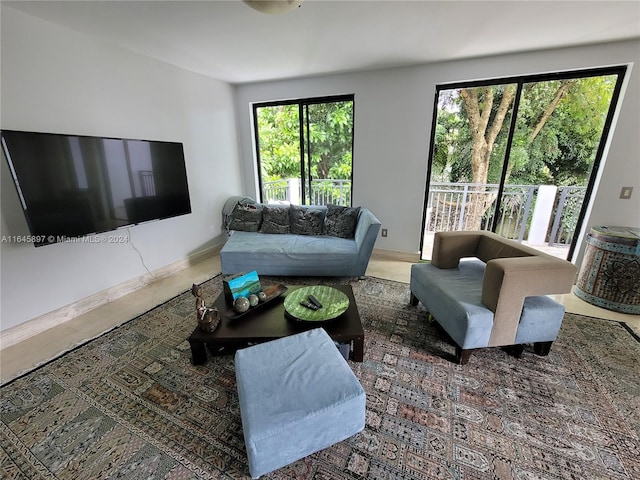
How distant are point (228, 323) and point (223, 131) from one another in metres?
3.15

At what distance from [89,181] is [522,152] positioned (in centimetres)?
472

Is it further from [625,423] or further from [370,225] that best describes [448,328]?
[370,225]

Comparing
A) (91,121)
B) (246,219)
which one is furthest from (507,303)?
(91,121)

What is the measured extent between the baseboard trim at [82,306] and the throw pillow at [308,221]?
150 centimetres

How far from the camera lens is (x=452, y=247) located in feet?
7.43

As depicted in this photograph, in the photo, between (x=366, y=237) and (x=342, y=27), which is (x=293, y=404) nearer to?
(x=366, y=237)

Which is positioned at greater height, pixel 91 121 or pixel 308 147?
pixel 91 121

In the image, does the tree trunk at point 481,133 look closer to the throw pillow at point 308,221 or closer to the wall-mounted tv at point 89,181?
the throw pillow at point 308,221

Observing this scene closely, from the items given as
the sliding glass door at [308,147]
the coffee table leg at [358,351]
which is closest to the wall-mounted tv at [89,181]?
the sliding glass door at [308,147]

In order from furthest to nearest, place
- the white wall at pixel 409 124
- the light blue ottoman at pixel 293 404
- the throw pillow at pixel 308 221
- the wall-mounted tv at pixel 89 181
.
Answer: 1. the throw pillow at pixel 308 221
2. the white wall at pixel 409 124
3. the wall-mounted tv at pixel 89 181
4. the light blue ottoman at pixel 293 404

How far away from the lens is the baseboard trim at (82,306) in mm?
2084

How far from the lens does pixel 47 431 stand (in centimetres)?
140

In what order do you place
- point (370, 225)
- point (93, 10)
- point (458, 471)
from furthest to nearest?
point (370, 225) < point (93, 10) < point (458, 471)

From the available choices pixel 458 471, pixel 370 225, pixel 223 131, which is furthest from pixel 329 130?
pixel 458 471
